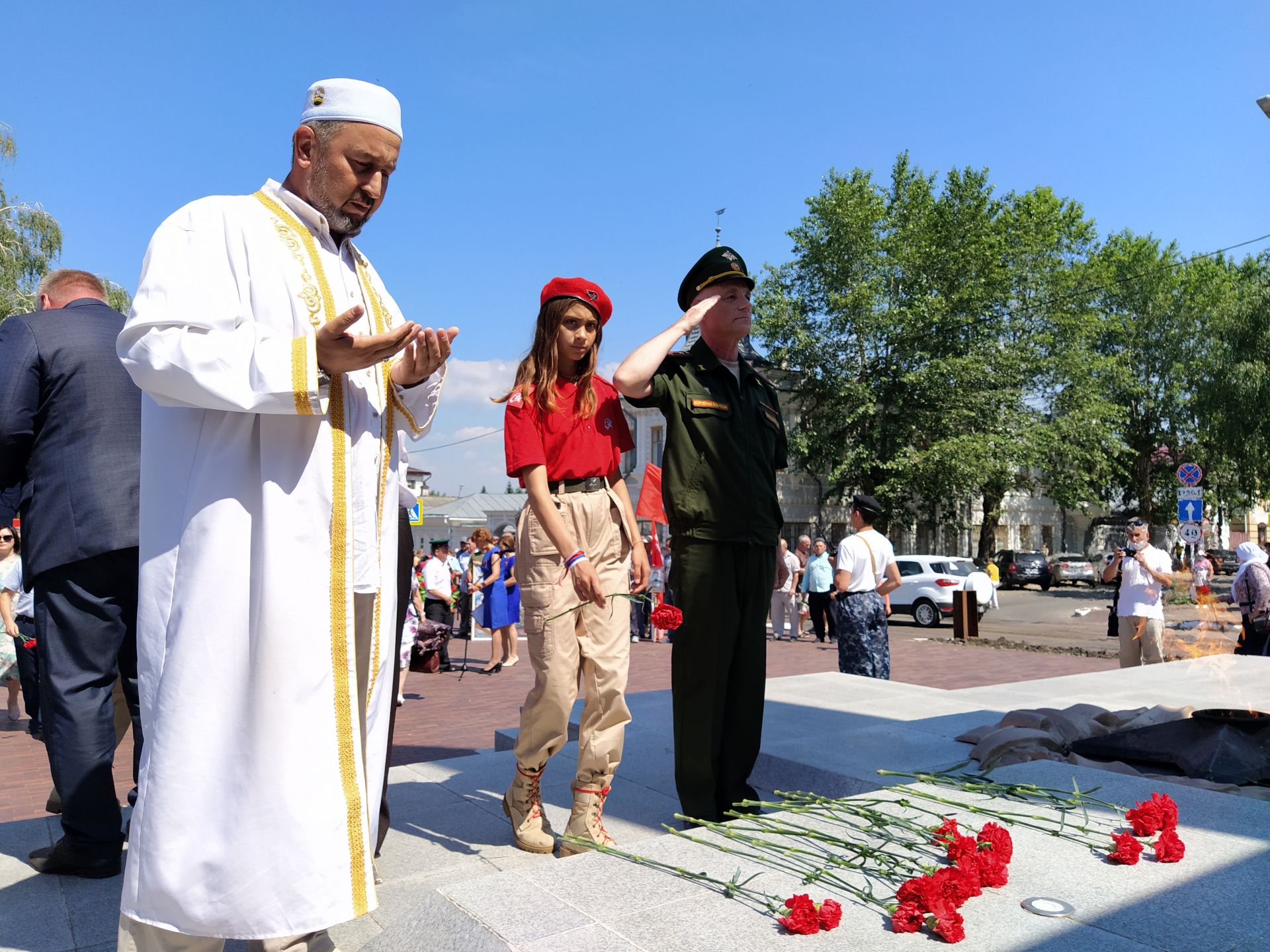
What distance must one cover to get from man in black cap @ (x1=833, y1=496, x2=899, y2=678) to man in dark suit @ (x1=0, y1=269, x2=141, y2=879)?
5457mm

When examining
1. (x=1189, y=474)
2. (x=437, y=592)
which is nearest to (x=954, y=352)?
(x=1189, y=474)

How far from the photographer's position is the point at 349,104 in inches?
98.6

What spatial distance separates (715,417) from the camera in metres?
3.92

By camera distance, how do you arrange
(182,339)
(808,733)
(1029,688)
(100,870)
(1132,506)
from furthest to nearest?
1. (1132,506)
2. (1029,688)
3. (808,733)
4. (100,870)
5. (182,339)

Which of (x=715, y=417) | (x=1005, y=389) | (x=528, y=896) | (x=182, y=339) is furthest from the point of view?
(x=1005, y=389)

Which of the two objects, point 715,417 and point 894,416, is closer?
point 715,417

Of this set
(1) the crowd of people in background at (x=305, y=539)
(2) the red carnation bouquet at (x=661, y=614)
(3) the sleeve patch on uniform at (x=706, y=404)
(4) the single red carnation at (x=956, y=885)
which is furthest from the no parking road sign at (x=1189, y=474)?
(4) the single red carnation at (x=956, y=885)

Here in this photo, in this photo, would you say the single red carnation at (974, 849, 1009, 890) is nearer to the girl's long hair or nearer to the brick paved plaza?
the brick paved plaza

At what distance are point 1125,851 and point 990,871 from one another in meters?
0.48

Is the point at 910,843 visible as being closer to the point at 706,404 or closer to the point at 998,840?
the point at 998,840

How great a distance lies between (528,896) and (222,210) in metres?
1.76

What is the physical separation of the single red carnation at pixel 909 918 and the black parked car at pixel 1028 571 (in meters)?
38.6

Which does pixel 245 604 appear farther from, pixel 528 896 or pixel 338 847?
pixel 528 896

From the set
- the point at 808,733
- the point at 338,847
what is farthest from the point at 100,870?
the point at 808,733
